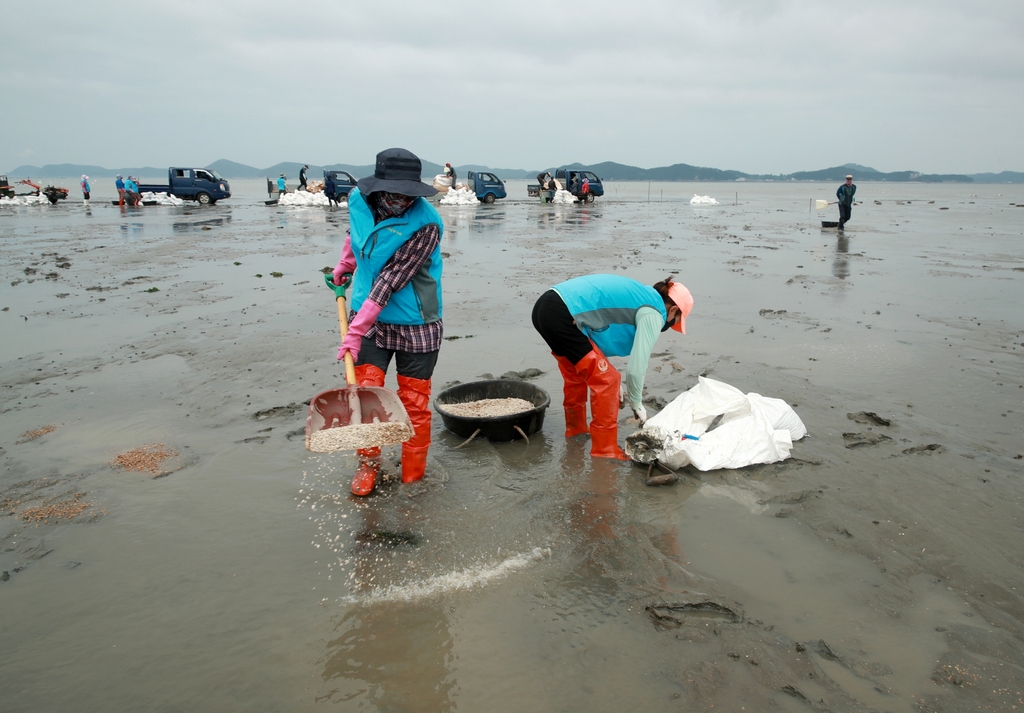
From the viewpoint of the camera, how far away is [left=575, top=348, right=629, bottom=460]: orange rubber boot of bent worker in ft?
12.8

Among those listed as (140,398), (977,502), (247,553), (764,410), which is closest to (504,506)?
(247,553)

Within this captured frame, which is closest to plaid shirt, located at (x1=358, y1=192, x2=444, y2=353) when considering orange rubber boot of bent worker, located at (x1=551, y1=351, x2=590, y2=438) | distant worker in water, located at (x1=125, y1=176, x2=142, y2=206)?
orange rubber boot of bent worker, located at (x1=551, y1=351, x2=590, y2=438)

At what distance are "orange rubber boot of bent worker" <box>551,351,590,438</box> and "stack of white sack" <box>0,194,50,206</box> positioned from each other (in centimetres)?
3784

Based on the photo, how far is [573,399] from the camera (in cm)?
441

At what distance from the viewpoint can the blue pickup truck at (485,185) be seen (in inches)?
1316

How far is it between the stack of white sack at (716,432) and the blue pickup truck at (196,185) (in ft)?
103

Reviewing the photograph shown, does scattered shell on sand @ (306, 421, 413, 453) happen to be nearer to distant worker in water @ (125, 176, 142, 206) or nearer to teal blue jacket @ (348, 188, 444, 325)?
teal blue jacket @ (348, 188, 444, 325)

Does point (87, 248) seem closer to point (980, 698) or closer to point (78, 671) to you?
point (78, 671)

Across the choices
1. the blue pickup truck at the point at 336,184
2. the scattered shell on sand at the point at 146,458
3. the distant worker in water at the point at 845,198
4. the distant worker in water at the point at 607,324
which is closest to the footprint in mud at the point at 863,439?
the distant worker in water at the point at 607,324

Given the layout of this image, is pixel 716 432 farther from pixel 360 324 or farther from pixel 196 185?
pixel 196 185

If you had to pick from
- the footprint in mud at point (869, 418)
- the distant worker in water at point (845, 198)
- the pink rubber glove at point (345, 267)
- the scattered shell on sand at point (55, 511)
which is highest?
the distant worker in water at point (845, 198)

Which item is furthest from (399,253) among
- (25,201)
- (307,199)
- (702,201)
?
(25,201)

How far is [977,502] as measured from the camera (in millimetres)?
3521

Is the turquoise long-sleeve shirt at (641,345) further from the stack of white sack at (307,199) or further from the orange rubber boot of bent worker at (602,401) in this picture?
the stack of white sack at (307,199)
